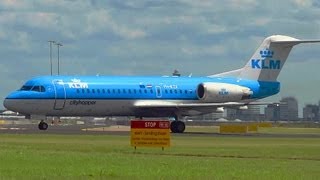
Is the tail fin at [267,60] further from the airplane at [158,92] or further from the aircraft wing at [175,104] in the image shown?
the aircraft wing at [175,104]

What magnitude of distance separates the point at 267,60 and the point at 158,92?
11421mm

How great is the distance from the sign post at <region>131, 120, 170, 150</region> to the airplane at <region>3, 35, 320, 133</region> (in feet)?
94.3

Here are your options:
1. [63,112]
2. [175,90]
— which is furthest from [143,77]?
[63,112]

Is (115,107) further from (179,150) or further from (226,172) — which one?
(226,172)

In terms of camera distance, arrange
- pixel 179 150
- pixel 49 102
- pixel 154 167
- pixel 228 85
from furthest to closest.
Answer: pixel 228 85 → pixel 49 102 → pixel 179 150 → pixel 154 167

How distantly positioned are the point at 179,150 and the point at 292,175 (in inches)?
643

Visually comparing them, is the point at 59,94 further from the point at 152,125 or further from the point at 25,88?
the point at 152,125

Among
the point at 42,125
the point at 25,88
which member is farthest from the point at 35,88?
the point at 42,125

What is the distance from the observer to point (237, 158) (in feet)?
125

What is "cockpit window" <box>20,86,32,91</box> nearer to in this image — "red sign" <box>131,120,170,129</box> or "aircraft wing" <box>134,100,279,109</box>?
"aircraft wing" <box>134,100,279,109</box>

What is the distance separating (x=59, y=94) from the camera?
243ft

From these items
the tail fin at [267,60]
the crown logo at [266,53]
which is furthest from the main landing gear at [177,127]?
the crown logo at [266,53]

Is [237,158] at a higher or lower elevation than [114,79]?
lower

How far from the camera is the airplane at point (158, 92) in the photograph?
244 ft
